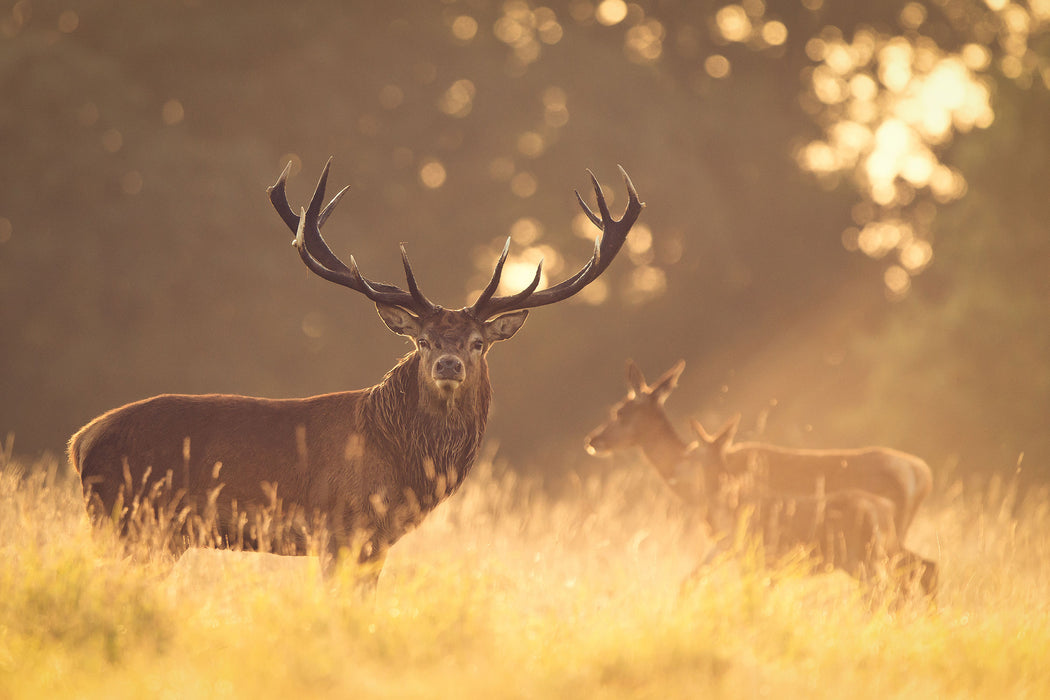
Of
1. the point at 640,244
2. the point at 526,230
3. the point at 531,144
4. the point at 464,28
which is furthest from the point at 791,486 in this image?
the point at 464,28

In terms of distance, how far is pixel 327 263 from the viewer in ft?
22.0

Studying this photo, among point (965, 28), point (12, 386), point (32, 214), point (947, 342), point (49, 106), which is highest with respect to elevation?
point (965, 28)

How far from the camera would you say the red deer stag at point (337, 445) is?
18.7 ft

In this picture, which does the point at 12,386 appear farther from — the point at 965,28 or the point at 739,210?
the point at 965,28

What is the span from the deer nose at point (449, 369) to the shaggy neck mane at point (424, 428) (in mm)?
285

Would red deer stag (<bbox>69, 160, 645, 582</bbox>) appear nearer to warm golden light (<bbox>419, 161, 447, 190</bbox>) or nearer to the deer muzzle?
the deer muzzle

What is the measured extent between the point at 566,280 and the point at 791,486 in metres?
3.50

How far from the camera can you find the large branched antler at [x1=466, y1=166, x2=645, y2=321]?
245 inches

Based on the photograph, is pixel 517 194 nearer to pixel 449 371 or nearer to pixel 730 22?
pixel 730 22

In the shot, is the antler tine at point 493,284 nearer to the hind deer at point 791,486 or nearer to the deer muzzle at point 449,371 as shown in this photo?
the deer muzzle at point 449,371

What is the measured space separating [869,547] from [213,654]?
436 centimetres

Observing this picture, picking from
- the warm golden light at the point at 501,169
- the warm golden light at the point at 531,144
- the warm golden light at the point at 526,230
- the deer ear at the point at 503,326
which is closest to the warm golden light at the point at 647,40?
the warm golden light at the point at 531,144

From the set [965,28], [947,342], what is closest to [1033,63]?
[947,342]

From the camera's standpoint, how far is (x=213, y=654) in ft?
13.5
